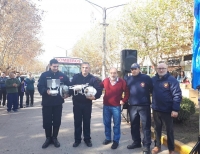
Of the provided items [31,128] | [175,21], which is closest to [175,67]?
[175,21]

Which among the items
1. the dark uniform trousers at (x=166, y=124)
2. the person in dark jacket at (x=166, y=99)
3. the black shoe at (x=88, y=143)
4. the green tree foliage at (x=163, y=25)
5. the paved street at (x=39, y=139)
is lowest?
the paved street at (x=39, y=139)

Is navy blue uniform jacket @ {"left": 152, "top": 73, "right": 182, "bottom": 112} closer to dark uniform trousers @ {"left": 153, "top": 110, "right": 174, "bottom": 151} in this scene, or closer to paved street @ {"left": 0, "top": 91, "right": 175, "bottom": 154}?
dark uniform trousers @ {"left": 153, "top": 110, "right": 174, "bottom": 151}

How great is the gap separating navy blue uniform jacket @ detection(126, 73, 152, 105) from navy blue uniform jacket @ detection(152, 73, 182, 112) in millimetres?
180

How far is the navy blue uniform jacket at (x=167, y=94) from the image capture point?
14.0ft

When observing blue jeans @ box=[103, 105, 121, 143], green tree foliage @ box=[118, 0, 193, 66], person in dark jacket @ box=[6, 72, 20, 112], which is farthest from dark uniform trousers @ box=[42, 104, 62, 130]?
green tree foliage @ box=[118, 0, 193, 66]

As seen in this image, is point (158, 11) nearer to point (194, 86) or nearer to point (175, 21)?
point (175, 21)

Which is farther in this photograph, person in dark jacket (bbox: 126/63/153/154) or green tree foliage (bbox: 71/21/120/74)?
green tree foliage (bbox: 71/21/120/74)

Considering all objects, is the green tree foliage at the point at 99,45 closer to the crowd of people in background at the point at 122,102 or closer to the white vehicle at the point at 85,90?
the crowd of people in background at the point at 122,102

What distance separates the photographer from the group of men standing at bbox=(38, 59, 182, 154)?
448cm

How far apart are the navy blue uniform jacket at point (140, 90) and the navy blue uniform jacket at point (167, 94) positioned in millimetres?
180

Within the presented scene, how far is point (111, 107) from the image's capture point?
5.05 m

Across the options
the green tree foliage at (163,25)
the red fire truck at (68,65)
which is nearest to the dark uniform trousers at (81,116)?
the green tree foliage at (163,25)

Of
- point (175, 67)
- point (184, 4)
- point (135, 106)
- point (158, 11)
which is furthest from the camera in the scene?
Result: point (175, 67)

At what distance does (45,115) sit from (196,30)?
3554 millimetres
